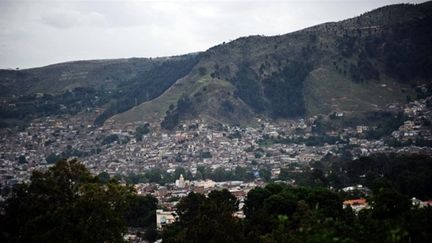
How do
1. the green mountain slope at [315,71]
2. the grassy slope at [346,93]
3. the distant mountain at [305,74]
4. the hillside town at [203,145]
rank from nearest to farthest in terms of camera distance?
the hillside town at [203,145] < the grassy slope at [346,93] < the distant mountain at [305,74] < the green mountain slope at [315,71]

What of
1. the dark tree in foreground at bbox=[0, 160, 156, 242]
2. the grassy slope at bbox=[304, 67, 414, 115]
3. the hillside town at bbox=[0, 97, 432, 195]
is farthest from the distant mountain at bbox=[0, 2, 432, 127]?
the dark tree in foreground at bbox=[0, 160, 156, 242]

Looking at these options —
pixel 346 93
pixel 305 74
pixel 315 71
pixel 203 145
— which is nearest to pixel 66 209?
pixel 203 145

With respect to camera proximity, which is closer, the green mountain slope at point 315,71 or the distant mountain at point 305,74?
the distant mountain at point 305,74

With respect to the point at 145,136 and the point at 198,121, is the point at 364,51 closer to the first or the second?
the point at 198,121

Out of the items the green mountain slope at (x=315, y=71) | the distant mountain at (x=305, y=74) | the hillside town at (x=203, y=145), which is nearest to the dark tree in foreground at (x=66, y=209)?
the hillside town at (x=203, y=145)

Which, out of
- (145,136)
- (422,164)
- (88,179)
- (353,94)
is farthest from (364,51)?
(88,179)

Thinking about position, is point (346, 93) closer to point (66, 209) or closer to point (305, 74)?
point (305, 74)

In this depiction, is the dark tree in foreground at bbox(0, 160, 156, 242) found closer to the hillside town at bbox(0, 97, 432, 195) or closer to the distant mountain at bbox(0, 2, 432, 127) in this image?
the hillside town at bbox(0, 97, 432, 195)

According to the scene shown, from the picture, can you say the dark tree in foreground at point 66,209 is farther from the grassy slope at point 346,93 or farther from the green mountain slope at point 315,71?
the green mountain slope at point 315,71
